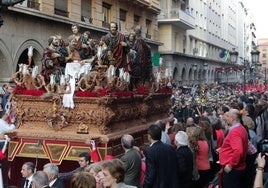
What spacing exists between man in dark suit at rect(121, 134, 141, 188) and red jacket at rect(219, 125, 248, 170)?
4.47 ft

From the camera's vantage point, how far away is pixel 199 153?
834 cm

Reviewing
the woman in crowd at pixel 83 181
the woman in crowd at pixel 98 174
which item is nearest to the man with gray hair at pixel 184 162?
the woman in crowd at pixel 98 174

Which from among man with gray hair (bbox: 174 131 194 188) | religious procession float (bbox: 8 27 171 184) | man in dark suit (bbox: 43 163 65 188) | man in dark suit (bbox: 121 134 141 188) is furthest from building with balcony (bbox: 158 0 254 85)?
man in dark suit (bbox: 43 163 65 188)

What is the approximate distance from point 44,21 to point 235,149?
51.3ft

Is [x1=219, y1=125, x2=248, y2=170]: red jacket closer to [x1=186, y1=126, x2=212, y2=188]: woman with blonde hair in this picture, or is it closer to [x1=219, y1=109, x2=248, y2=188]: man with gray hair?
[x1=219, y1=109, x2=248, y2=188]: man with gray hair

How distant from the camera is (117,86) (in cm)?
937

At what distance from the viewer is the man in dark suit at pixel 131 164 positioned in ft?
22.3

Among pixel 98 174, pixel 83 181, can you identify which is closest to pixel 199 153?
pixel 98 174

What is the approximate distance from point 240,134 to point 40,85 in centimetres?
455

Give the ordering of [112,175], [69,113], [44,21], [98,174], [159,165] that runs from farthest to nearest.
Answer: [44,21], [69,113], [159,165], [98,174], [112,175]

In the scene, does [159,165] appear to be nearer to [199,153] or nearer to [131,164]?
[131,164]

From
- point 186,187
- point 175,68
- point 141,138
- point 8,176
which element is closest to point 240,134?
point 186,187

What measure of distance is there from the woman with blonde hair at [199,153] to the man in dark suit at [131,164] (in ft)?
4.38

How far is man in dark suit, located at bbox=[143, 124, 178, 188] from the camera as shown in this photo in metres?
6.50
